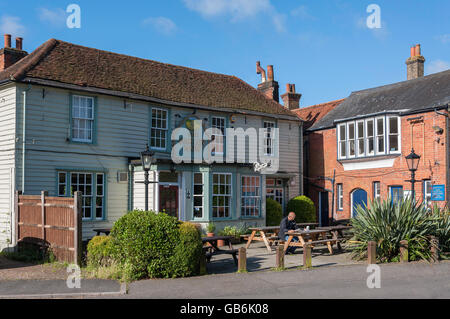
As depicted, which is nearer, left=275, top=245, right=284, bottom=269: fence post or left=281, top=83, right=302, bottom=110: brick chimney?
left=275, top=245, right=284, bottom=269: fence post

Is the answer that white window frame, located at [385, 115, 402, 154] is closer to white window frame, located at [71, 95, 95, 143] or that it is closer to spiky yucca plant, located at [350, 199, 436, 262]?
spiky yucca plant, located at [350, 199, 436, 262]

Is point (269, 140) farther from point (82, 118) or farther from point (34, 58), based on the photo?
point (34, 58)

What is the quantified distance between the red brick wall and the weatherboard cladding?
0.53m

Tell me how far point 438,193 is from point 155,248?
45.9 ft

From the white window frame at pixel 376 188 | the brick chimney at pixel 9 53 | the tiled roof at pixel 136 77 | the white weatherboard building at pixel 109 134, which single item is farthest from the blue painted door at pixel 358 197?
the brick chimney at pixel 9 53

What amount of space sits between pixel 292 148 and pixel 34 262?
566 inches

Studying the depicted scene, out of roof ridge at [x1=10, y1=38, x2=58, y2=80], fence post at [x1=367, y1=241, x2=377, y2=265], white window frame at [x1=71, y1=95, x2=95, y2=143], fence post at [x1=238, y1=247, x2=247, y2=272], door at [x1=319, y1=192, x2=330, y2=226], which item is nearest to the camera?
fence post at [x1=238, y1=247, x2=247, y2=272]

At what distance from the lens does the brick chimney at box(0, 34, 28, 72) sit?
1847 cm

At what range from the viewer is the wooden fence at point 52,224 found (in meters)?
11.8

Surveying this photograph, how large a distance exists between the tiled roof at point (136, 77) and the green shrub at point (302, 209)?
4383 millimetres

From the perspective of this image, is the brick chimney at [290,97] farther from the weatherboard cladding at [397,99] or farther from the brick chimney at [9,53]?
the brick chimney at [9,53]

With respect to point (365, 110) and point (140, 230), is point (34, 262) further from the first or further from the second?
point (365, 110)

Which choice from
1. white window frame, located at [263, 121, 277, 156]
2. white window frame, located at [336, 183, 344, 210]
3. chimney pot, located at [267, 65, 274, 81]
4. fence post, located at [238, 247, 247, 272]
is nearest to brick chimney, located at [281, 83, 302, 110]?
chimney pot, located at [267, 65, 274, 81]

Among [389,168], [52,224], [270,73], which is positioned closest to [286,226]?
[52,224]
